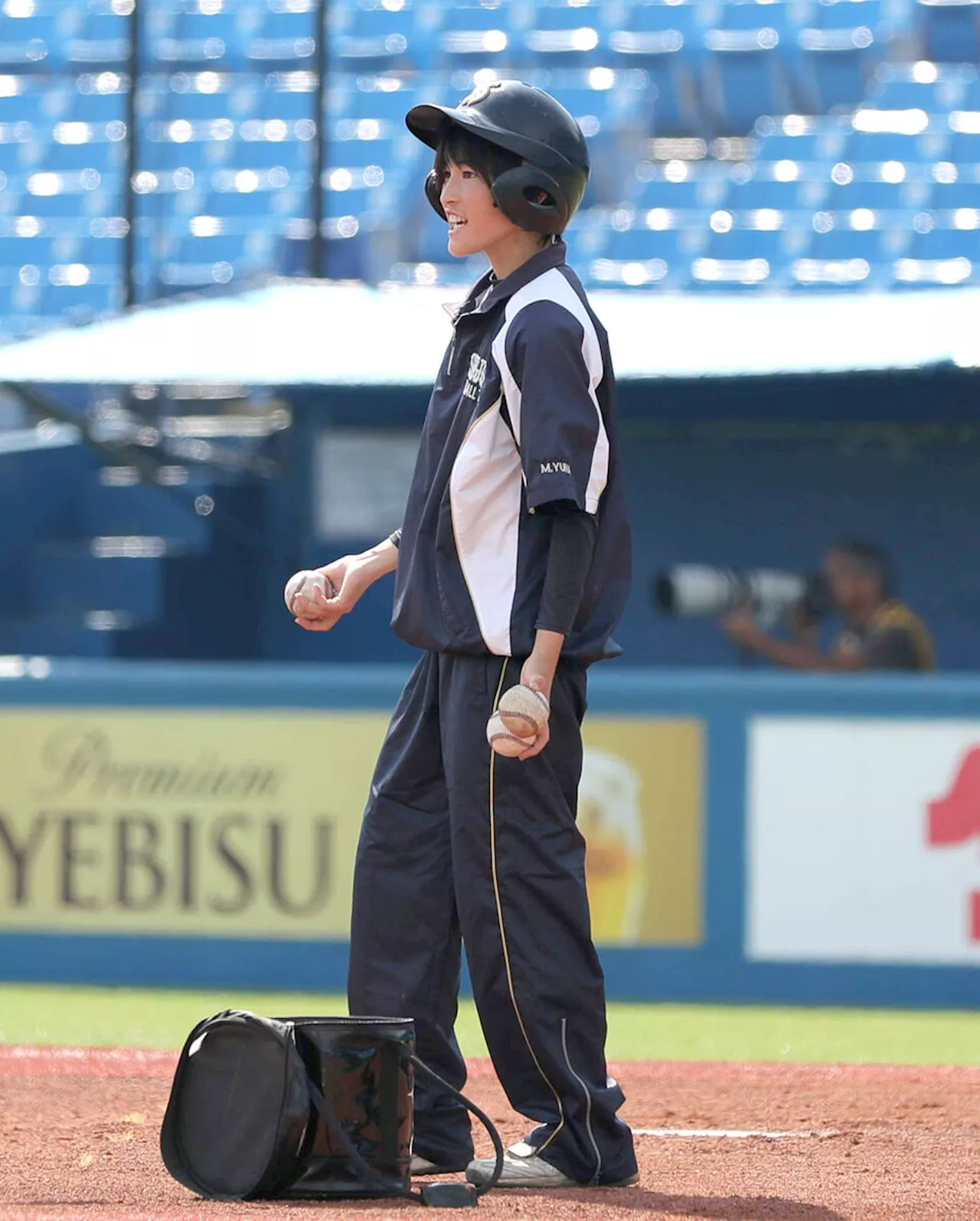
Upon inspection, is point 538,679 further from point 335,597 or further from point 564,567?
point 335,597

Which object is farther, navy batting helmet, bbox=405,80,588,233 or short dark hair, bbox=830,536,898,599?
short dark hair, bbox=830,536,898,599

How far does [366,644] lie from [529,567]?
8.68m

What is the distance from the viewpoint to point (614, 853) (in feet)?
25.5

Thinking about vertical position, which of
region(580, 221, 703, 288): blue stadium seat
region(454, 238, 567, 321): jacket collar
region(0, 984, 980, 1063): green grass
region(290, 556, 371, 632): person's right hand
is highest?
region(580, 221, 703, 288): blue stadium seat

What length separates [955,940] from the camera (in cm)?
764

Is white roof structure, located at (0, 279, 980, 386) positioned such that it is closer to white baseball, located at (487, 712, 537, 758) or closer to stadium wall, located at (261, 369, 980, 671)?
stadium wall, located at (261, 369, 980, 671)

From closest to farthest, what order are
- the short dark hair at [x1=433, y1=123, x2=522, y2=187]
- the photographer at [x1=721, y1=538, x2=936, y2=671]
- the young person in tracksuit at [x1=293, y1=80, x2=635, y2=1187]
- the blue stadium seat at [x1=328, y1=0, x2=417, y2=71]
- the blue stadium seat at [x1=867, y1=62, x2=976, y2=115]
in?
1. the young person in tracksuit at [x1=293, y1=80, x2=635, y2=1187]
2. the short dark hair at [x1=433, y1=123, x2=522, y2=187]
3. the photographer at [x1=721, y1=538, x2=936, y2=671]
4. the blue stadium seat at [x1=867, y1=62, x2=976, y2=115]
5. the blue stadium seat at [x1=328, y1=0, x2=417, y2=71]

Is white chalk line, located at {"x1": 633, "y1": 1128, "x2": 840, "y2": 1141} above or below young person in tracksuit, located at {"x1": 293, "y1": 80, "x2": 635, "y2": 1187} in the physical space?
below

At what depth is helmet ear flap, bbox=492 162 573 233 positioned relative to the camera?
12.3ft

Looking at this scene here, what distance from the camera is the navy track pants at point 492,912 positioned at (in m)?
3.73

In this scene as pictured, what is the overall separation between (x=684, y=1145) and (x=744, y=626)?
4.90 metres

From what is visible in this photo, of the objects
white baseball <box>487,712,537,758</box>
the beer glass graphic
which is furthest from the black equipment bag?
the beer glass graphic

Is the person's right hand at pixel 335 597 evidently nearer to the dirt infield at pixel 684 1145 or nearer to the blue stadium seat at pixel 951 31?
the dirt infield at pixel 684 1145

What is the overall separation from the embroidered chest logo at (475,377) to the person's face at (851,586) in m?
5.41
